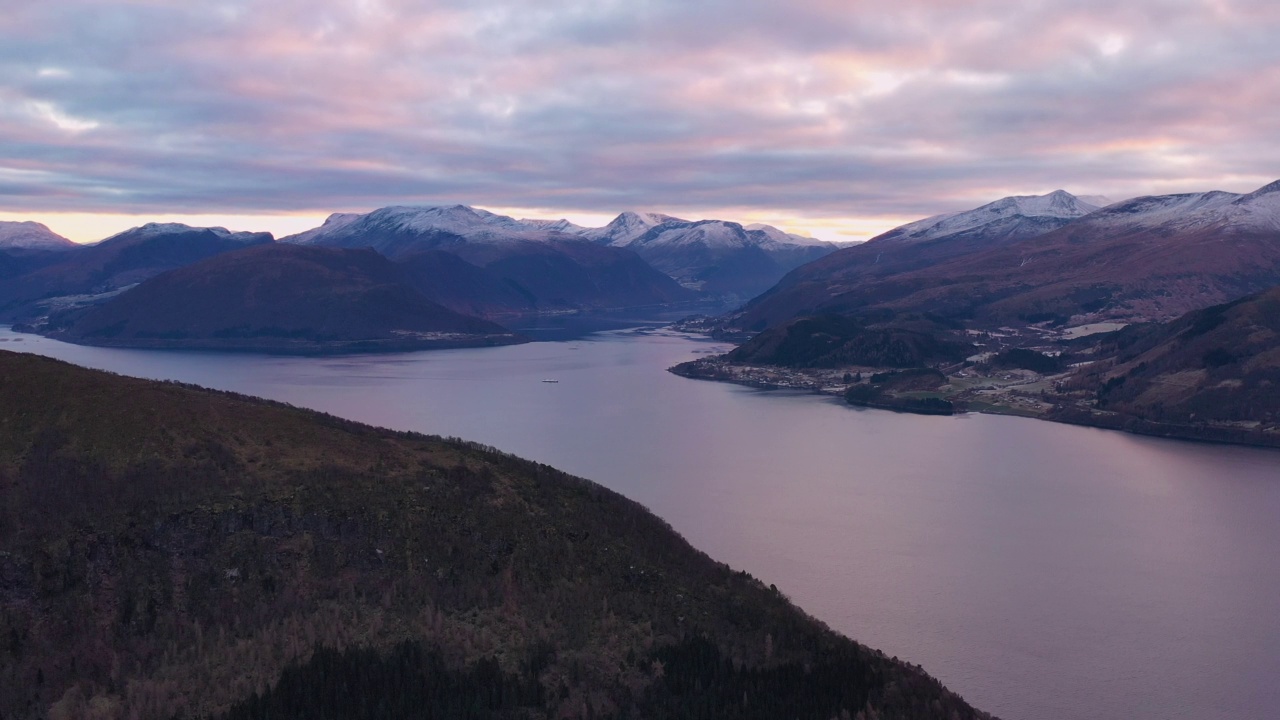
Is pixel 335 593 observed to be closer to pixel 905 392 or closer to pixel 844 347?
pixel 905 392

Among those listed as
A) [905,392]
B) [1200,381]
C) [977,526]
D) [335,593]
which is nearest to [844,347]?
[905,392]

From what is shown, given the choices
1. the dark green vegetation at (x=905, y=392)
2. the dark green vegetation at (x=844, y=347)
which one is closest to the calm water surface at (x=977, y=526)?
the dark green vegetation at (x=905, y=392)

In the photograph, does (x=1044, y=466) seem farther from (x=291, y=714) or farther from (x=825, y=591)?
(x=291, y=714)

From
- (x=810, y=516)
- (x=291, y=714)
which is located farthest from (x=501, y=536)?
(x=810, y=516)

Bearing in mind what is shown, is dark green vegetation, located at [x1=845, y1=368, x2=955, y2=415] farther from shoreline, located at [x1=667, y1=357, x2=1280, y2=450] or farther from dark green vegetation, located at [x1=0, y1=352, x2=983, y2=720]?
dark green vegetation, located at [x1=0, y1=352, x2=983, y2=720]

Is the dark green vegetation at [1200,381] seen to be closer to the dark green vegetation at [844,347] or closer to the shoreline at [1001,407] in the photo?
the shoreline at [1001,407]

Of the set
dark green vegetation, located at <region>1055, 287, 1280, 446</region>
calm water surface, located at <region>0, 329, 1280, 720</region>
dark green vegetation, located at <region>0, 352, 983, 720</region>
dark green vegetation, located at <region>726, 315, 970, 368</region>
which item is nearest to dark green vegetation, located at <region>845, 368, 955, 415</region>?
calm water surface, located at <region>0, 329, 1280, 720</region>
